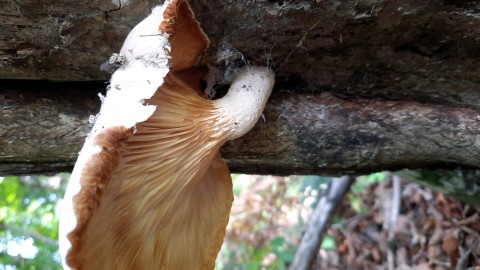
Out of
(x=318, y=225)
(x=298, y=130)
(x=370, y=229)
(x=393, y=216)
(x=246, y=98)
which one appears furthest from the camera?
(x=370, y=229)

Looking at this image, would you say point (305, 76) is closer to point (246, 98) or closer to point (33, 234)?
point (246, 98)

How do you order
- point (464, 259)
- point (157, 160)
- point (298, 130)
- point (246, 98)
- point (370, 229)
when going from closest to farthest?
point (157, 160) → point (246, 98) → point (298, 130) → point (464, 259) → point (370, 229)

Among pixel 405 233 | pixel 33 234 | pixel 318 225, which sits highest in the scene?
pixel 318 225

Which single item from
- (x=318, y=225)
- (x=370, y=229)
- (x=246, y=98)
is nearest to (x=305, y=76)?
(x=246, y=98)

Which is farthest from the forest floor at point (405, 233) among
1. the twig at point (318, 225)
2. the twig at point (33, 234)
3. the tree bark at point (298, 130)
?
the twig at point (33, 234)

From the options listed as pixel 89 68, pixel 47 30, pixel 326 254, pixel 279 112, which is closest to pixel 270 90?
pixel 279 112

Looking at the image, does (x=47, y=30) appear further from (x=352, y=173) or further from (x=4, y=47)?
(x=352, y=173)
